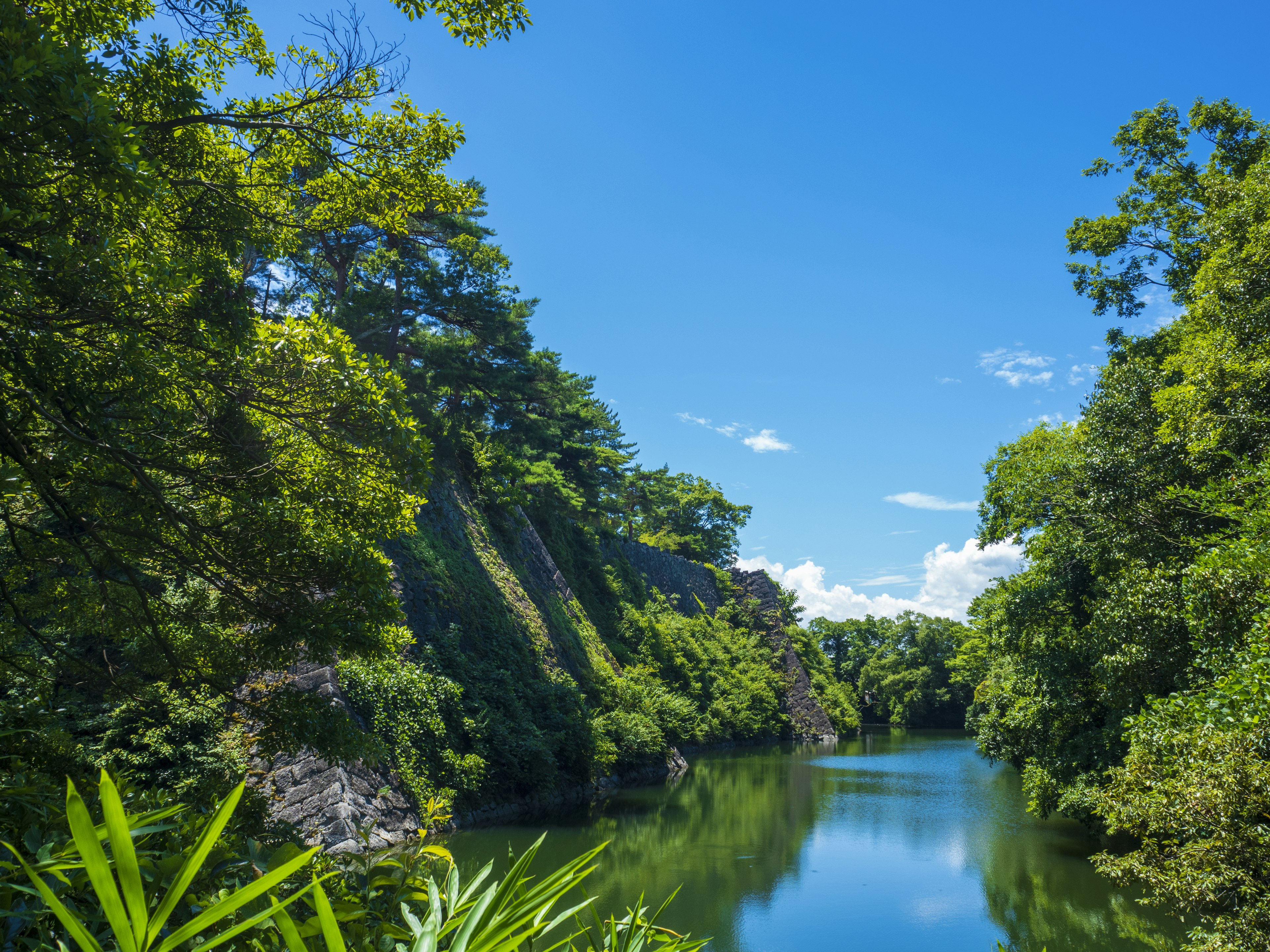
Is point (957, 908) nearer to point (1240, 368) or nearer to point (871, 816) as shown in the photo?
point (871, 816)

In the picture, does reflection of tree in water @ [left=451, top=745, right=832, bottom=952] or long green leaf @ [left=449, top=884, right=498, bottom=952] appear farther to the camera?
reflection of tree in water @ [left=451, top=745, right=832, bottom=952]

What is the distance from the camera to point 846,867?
10477mm

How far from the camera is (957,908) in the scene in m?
8.70

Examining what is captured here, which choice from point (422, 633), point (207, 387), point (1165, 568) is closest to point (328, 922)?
point (207, 387)

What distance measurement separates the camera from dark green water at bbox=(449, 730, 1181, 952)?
7.69 meters

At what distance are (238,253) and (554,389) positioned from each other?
13.2 metres

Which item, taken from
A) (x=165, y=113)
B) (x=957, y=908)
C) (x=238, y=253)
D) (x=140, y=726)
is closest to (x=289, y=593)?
(x=238, y=253)

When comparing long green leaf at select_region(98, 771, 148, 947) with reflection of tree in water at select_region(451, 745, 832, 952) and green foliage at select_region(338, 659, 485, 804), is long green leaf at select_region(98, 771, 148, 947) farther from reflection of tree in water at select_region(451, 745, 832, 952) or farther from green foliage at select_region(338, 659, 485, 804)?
green foliage at select_region(338, 659, 485, 804)

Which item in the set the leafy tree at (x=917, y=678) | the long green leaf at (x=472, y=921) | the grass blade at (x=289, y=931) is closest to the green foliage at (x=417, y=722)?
the long green leaf at (x=472, y=921)

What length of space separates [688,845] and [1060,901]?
4965mm

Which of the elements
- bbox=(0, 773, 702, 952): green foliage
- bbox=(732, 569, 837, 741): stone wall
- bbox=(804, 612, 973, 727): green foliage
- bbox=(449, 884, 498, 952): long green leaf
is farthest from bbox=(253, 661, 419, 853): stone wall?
bbox=(804, 612, 973, 727): green foliage

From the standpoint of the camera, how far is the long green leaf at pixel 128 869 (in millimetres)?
642

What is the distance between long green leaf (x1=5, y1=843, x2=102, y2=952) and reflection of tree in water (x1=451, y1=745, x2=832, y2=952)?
299 inches

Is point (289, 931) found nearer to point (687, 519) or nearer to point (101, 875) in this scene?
point (101, 875)
